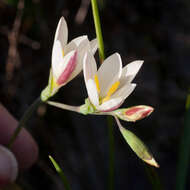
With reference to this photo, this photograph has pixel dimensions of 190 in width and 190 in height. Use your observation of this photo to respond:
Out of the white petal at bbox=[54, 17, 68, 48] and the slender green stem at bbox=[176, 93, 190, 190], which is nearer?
the white petal at bbox=[54, 17, 68, 48]

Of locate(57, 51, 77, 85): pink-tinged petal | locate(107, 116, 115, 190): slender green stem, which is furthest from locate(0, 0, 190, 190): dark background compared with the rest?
locate(57, 51, 77, 85): pink-tinged petal

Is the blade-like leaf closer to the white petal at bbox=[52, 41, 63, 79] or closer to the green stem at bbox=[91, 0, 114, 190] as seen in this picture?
the green stem at bbox=[91, 0, 114, 190]

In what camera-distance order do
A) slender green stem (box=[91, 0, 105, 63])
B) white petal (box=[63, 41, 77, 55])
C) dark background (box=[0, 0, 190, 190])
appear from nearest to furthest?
1. slender green stem (box=[91, 0, 105, 63])
2. white petal (box=[63, 41, 77, 55])
3. dark background (box=[0, 0, 190, 190])

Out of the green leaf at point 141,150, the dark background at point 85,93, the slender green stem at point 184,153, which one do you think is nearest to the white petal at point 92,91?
the green leaf at point 141,150

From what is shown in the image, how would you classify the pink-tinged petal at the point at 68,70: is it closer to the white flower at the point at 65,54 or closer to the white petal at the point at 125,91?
the white flower at the point at 65,54

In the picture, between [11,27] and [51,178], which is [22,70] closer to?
[11,27]

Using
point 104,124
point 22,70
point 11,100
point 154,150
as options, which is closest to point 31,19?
point 22,70

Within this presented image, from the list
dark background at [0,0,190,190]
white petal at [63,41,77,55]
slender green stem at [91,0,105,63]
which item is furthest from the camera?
dark background at [0,0,190,190]
